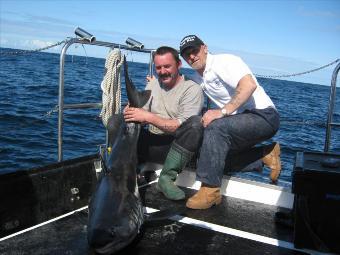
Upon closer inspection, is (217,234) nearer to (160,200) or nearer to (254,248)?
(254,248)

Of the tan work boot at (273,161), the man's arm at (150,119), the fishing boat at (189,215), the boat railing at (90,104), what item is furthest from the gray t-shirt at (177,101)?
the tan work boot at (273,161)

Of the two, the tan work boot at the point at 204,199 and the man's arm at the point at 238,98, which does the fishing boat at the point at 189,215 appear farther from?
the man's arm at the point at 238,98

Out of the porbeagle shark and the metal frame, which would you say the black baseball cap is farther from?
the metal frame

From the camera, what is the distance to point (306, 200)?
130 inches

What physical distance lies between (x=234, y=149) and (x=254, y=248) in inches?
53.9

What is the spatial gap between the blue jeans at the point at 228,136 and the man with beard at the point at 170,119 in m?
0.20

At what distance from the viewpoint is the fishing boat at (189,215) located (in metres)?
3.28

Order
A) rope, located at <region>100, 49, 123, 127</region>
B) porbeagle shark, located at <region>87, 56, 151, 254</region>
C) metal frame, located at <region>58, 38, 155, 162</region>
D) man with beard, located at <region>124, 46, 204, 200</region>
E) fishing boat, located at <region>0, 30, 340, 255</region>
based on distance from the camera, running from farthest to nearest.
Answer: rope, located at <region>100, 49, 123, 127</region> → man with beard, located at <region>124, 46, 204, 200</region> → metal frame, located at <region>58, 38, 155, 162</region> → fishing boat, located at <region>0, 30, 340, 255</region> → porbeagle shark, located at <region>87, 56, 151, 254</region>

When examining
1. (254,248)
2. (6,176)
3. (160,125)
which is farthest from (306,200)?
(6,176)

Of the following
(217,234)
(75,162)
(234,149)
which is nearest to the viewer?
(217,234)

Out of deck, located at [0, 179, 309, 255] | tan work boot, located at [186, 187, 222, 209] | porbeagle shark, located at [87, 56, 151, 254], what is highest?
porbeagle shark, located at [87, 56, 151, 254]

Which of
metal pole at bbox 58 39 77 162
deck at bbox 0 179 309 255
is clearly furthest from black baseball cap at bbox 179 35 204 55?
Result: deck at bbox 0 179 309 255

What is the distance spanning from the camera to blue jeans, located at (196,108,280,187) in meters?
4.18

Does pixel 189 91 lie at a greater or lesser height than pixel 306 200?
greater
